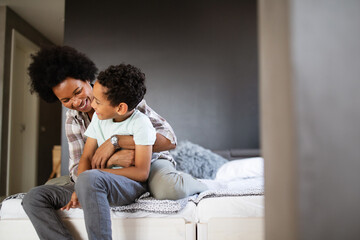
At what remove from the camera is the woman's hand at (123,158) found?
6.06 ft

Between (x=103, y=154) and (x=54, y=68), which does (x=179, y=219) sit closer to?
(x=103, y=154)

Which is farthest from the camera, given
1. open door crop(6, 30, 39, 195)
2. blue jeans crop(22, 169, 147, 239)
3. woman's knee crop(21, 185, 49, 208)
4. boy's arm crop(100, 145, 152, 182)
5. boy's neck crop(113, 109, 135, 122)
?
open door crop(6, 30, 39, 195)

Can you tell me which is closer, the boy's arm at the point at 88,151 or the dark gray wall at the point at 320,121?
the dark gray wall at the point at 320,121

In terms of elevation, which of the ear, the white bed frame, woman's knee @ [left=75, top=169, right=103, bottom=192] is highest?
the ear

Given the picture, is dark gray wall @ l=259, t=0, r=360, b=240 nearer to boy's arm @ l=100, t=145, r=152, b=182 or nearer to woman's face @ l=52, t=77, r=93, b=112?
boy's arm @ l=100, t=145, r=152, b=182

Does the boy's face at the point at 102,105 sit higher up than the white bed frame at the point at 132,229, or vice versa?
the boy's face at the point at 102,105

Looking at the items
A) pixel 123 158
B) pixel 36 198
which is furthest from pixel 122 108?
pixel 36 198

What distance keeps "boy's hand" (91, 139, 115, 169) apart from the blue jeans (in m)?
0.18

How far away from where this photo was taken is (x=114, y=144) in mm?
1857

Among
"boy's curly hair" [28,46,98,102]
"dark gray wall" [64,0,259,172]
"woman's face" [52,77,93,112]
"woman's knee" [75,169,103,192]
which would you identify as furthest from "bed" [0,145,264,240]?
"dark gray wall" [64,0,259,172]

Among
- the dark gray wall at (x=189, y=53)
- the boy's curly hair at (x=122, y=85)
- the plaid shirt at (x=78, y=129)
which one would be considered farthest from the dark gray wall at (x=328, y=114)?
the dark gray wall at (x=189, y=53)

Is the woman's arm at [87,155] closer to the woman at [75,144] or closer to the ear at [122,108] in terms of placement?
the woman at [75,144]

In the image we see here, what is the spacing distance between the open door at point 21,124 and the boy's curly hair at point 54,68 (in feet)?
9.88

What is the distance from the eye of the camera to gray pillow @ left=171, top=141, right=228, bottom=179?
10.5 feet
